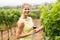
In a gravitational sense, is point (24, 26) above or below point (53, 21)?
below

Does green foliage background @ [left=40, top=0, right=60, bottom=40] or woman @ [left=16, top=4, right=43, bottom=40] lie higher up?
green foliage background @ [left=40, top=0, right=60, bottom=40]

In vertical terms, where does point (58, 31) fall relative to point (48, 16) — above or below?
below

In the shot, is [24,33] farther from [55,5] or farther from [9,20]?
[9,20]

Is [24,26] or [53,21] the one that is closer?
[53,21]

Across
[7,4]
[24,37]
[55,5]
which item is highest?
[55,5]

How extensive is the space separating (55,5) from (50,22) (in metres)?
0.16

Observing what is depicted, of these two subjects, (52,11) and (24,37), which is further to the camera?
(24,37)

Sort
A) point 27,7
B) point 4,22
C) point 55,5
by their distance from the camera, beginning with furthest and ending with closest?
1. point 4,22
2. point 27,7
3. point 55,5

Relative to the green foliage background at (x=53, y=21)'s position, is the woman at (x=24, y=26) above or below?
below

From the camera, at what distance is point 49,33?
Result: 203 centimetres

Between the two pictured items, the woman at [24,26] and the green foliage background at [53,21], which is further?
the woman at [24,26]

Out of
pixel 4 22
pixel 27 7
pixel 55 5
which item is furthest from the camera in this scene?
pixel 4 22

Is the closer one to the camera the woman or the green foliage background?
the green foliage background

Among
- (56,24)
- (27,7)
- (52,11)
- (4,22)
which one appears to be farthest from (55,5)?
(4,22)
